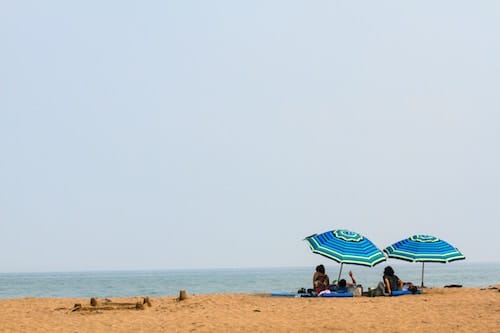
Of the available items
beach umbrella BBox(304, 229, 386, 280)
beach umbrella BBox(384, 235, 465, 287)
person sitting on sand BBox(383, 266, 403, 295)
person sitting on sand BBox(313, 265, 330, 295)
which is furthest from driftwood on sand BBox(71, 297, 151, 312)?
beach umbrella BBox(384, 235, 465, 287)

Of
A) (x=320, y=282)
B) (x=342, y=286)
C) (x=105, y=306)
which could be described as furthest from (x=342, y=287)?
(x=105, y=306)

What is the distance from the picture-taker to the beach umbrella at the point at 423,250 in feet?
68.2

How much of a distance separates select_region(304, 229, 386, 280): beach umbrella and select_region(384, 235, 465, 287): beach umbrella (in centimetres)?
86

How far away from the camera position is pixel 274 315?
1600 centimetres

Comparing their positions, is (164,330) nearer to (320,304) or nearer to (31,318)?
(31,318)

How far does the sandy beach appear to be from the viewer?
13852 mm

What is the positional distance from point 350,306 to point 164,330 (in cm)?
581

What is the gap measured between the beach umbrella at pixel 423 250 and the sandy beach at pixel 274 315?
119 cm

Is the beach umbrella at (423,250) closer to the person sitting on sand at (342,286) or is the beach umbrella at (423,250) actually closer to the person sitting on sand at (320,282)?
the person sitting on sand at (342,286)

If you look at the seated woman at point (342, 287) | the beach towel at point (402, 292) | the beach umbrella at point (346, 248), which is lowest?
the beach towel at point (402, 292)

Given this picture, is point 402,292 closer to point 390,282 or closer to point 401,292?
point 401,292

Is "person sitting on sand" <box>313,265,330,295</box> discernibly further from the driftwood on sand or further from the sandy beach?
the driftwood on sand

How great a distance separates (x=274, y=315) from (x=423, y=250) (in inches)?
278

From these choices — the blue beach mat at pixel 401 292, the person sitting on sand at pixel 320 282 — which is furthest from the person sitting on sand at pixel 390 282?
the person sitting on sand at pixel 320 282
